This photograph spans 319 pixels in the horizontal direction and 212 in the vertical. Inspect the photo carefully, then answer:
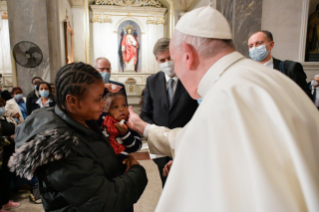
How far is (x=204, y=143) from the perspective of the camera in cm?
88

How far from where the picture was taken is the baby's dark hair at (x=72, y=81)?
3.72ft

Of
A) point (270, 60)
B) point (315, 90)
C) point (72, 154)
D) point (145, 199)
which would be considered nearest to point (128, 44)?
point (315, 90)

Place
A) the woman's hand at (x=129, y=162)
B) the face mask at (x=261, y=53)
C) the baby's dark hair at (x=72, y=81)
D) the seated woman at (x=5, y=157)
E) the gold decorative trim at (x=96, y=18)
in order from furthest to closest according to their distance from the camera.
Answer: the gold decorative trim at (x=96, y=18)
the seated woman at (x=5, y=157)
the face mask at (x=261, y=53)
the woman's hand at (x=129, y=162)
the baby's dark hair at (x=72, y=81)

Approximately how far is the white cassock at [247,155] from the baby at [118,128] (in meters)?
0.78

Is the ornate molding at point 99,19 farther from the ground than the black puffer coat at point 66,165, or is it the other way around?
the ornate molding at point 99,19

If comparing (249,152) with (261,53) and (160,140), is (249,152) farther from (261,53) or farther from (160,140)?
(261,53)

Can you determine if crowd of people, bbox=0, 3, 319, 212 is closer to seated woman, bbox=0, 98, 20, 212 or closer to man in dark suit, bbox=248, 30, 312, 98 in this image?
man in dark suit, bbox=248, 30, 312, 98

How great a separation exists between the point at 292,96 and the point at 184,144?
498 mm

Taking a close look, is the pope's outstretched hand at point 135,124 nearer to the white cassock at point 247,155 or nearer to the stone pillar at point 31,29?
the white cassock at point 247,155

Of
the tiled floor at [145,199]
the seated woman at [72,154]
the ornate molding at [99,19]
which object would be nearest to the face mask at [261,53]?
the seated woman at [72,154]

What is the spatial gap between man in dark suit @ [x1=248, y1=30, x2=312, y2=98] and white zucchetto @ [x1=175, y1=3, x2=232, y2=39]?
187 cm

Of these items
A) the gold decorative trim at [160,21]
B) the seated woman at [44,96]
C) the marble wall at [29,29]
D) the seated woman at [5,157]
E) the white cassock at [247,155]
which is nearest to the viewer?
the white cassock at [247,155]

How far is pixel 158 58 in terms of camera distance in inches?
97.0

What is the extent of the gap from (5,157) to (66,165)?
2890 mm
